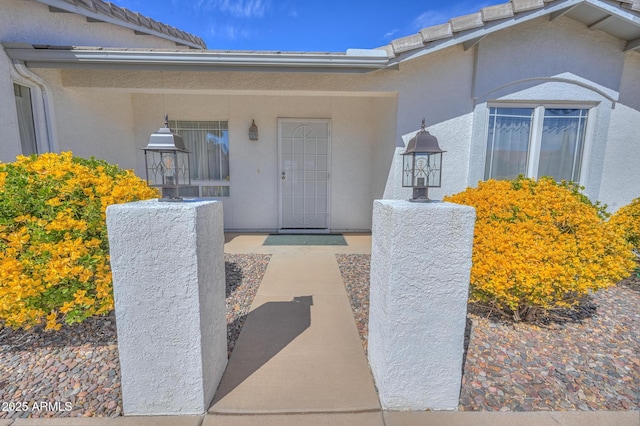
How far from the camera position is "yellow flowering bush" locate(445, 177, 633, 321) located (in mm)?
2594

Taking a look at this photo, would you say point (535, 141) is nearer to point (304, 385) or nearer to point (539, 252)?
point (539, 252)

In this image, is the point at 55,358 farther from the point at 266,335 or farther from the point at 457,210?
the point at 457,210

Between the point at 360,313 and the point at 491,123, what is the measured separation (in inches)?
175

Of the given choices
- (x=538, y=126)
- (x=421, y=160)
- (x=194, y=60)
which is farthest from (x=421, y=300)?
(x=538, y=126)

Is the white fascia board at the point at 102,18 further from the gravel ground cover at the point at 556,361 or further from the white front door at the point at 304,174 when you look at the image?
the gravel ground cover at the point at 556,361

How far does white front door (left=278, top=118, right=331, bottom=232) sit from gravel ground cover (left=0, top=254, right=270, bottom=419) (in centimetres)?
386

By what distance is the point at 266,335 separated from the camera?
2787mm

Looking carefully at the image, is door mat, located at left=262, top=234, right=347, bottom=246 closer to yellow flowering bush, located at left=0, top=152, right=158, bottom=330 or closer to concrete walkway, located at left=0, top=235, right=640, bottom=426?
concrete walkway, located at left=0, top=235, right=640, bottom=426

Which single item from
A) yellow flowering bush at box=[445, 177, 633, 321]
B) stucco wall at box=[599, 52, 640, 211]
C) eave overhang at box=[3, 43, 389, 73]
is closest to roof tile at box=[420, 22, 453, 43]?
eave overhang at box=[3, 43, 389, 73]

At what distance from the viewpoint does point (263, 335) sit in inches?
110

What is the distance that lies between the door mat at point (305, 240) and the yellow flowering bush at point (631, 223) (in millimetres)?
4340

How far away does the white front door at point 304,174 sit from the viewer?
6.50m

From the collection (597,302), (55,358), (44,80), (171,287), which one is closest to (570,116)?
(597,302)

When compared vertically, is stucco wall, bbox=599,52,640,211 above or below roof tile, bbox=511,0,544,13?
below
